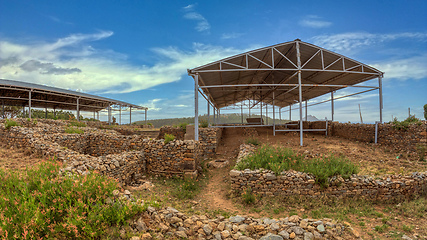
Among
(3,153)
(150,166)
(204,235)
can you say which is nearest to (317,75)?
(150,166)

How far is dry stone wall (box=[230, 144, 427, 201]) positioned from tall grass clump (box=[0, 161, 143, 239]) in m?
4.94

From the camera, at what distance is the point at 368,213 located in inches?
263

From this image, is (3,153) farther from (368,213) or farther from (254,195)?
(368,213)

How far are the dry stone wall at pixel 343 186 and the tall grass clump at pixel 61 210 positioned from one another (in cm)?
494

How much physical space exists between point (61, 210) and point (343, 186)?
28.4 ft

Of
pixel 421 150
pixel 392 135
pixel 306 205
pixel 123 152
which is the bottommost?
pixel 306 205

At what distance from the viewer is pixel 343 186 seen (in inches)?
301

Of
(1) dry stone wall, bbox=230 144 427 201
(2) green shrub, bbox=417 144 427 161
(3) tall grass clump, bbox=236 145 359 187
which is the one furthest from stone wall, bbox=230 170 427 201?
(2) green shrub, bbox=417 144 427 161

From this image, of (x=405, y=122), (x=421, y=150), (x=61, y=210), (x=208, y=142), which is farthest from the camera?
(x=208, y=142)

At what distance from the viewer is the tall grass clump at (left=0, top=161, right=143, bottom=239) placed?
12.2ft

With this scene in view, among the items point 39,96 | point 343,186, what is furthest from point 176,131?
point 39,96

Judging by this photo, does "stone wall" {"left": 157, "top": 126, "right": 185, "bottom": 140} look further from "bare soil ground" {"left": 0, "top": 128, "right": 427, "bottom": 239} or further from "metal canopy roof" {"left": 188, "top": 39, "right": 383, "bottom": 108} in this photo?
"bare soil ground" {"left": 0, "top": 128, "right": 427, "bottom": 239}

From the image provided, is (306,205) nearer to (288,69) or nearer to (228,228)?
(228,228)

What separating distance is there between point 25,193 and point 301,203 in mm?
7845
